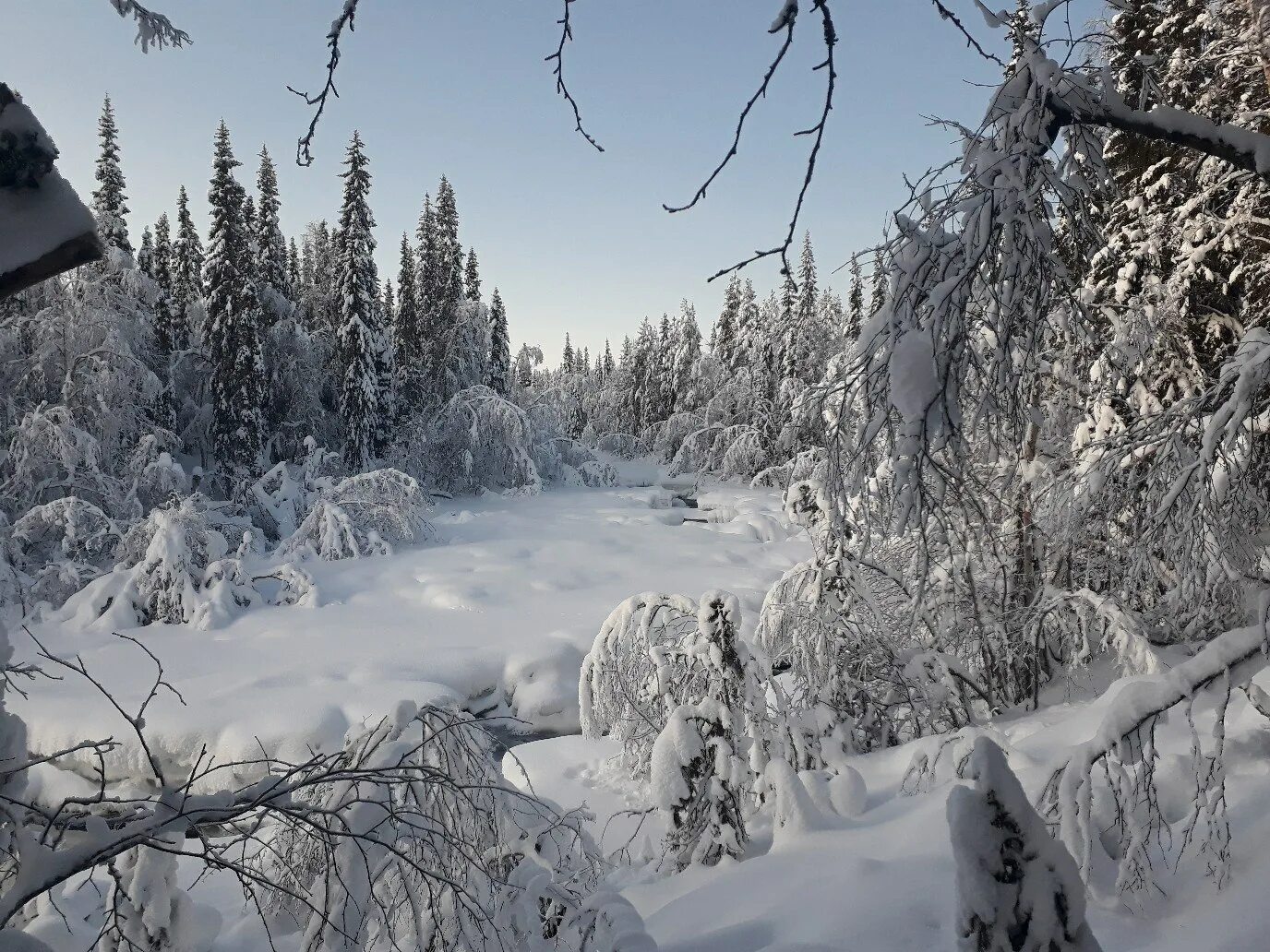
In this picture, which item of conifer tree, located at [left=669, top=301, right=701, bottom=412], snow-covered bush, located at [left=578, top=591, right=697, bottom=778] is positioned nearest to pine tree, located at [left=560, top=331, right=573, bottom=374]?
conifer tree, located at [left=669, top=301, right=701, bottom=412]

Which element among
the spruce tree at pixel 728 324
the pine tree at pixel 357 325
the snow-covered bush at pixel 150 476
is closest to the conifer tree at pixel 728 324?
the spruce tree at pixel 728 324

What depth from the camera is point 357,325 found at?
71.3 feet

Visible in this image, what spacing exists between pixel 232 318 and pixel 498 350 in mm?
13046

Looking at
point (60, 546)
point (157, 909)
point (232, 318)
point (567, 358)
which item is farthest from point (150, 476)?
point (567, 358)

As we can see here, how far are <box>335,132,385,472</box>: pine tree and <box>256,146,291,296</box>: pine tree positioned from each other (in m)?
2.28

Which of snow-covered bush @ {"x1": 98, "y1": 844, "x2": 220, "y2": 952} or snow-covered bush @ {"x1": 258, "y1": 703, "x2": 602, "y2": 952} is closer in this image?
snow-covered bush @ {"x1": 258, "y1": 703, "x2": 602, "y2": 952}

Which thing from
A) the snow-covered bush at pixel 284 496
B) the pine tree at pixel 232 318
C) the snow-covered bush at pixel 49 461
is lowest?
the snow-covered bush at pixel 284 496

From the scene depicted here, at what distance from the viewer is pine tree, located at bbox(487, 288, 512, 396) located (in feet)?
97.3

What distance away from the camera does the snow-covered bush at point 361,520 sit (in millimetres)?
14812

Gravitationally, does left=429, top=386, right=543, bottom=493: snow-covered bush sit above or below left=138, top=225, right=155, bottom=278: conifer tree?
below

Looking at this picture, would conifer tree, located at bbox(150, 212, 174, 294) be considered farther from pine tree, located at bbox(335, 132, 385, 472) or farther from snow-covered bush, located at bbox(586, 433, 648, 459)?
snow-covered bush, located at bbox(586, 433, 648, 459)

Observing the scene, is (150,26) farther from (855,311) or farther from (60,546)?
(855,311)

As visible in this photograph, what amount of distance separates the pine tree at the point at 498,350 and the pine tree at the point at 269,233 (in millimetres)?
8441

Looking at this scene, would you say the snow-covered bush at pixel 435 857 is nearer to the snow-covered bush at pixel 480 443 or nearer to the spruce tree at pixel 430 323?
the snow-covered bush at pixel 480 443
